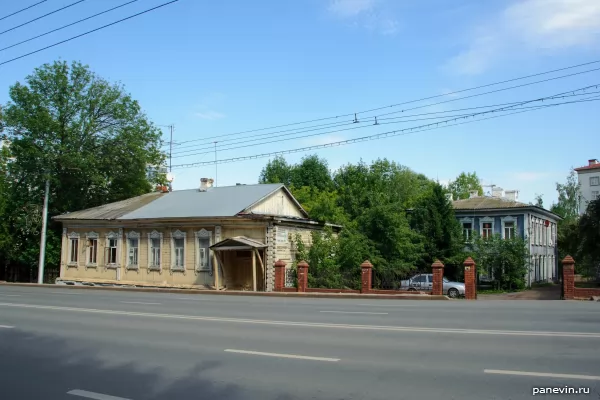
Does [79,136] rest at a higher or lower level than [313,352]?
higher

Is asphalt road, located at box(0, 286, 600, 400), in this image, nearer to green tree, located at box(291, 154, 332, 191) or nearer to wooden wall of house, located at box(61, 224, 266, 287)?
wooden wall of house, located at box(61, 224, 266, 287)

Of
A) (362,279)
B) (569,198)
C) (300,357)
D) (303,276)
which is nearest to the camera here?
(300,357)

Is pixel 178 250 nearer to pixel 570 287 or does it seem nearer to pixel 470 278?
pixel 470 278

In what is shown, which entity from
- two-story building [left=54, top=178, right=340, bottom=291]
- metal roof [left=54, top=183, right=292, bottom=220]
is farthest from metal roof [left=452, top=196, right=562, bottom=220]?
metal roof [left=54, top=183, right=292, bottom=220]

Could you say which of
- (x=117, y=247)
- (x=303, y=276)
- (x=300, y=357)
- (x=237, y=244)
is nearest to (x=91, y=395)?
(x=300, y=357)

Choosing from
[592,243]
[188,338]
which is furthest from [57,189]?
[592,243]

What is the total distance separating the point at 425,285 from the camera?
93.6 feet

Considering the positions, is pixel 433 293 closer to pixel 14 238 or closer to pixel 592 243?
pixel 592 243

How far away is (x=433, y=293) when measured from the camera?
73.7 feet

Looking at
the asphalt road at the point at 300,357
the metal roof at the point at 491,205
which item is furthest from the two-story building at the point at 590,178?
the asphalt road at the point at 300,357

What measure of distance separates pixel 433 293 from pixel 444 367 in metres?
16.0

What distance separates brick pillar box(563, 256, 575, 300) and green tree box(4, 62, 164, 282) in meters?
32.6

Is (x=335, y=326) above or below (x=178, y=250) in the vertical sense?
below

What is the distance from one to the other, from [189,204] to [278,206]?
18.7 feet
